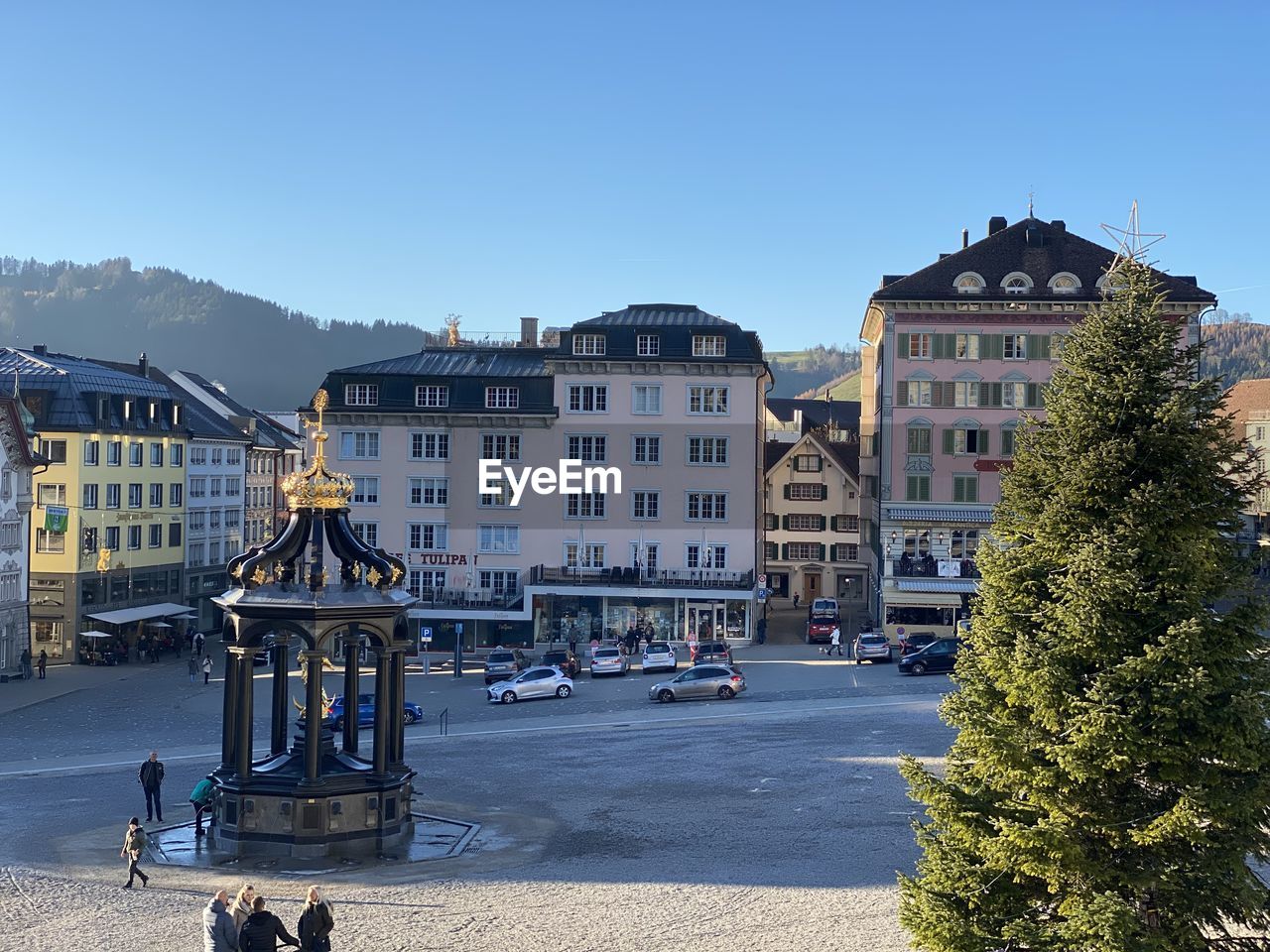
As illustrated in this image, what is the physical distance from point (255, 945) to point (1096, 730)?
435 inches

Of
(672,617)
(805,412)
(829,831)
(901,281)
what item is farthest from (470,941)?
(805,412)

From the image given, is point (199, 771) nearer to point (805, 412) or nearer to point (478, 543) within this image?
point (478, 543)

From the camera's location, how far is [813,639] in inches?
2726

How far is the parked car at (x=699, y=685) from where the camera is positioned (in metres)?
51.6

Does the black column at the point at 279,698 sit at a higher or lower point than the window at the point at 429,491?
lower

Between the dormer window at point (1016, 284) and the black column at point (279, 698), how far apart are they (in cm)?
4417

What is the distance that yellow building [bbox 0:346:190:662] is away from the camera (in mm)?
68750

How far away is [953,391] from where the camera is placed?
6812 cm

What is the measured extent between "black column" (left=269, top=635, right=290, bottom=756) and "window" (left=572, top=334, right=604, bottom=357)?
3860 centimetres

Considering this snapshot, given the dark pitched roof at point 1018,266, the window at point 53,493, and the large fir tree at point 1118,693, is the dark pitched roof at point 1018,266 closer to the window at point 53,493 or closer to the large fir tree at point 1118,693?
the window at point 53,493

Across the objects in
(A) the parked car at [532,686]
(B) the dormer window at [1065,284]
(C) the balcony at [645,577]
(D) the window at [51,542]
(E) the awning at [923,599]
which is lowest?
(A) the parked car at [532,686]

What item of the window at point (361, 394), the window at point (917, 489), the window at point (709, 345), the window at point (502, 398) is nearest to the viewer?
the window at point (917, 489)
